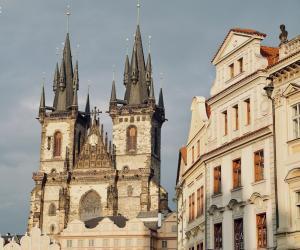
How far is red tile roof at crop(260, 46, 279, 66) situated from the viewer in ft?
104

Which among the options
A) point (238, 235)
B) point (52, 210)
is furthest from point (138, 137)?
point (238, 235)

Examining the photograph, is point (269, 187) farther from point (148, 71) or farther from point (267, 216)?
point (148, 71)

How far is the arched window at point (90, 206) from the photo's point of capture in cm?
9931

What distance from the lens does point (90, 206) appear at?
3935 inches

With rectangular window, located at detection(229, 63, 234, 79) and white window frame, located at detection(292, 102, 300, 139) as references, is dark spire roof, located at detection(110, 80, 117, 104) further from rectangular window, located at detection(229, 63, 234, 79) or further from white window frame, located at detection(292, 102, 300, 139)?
white window frame, located at detection(292, 102, 300, 139)

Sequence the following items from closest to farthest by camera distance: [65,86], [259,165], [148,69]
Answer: [259,165], [148,69], [65,86]

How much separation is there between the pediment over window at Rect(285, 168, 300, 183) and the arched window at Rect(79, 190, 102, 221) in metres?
73.3

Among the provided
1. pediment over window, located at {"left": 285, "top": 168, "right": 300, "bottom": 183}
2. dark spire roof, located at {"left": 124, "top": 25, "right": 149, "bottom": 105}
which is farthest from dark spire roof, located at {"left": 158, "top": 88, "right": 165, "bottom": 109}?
pediment over window, located at {"left": 285, "top": 168, "right": 300, "bottom": 183}

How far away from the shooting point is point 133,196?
98000mm

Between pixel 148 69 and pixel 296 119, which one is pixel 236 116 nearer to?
pixel 296 119

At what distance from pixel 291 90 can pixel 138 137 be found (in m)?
72.8

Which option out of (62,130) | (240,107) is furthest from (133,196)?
(240,107)

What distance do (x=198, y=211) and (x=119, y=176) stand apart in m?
61.6

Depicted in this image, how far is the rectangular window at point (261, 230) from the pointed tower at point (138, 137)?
214 feet
